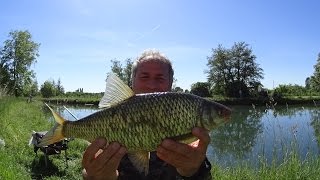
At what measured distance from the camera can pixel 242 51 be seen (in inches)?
2603

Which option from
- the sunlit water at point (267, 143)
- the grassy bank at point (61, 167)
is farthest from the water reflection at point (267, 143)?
the grassy bank at point (61, 167)

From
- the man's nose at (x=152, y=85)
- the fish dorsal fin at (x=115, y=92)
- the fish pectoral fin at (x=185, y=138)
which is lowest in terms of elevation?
the fish pectoral fin at (x=185, y=138)

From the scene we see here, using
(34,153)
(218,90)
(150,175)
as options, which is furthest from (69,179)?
(218,90)

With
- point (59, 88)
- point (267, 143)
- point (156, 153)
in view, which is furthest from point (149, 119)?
point (59, 88)

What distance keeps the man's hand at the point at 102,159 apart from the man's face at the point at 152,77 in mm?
864

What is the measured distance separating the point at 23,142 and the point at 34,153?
937 mm

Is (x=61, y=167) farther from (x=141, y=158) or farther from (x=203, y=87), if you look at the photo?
(x=203, y=87)

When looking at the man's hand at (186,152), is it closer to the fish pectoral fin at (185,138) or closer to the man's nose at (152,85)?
the fish pectoral fin at (185,138)

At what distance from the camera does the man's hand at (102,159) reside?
2.31 metres

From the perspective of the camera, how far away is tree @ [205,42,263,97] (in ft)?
213

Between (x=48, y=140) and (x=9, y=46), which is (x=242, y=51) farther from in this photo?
(x=48, y=140)

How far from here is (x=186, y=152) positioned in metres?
2.39

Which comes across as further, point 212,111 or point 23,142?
point 23,142

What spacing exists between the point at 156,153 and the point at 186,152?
21.2 inches
